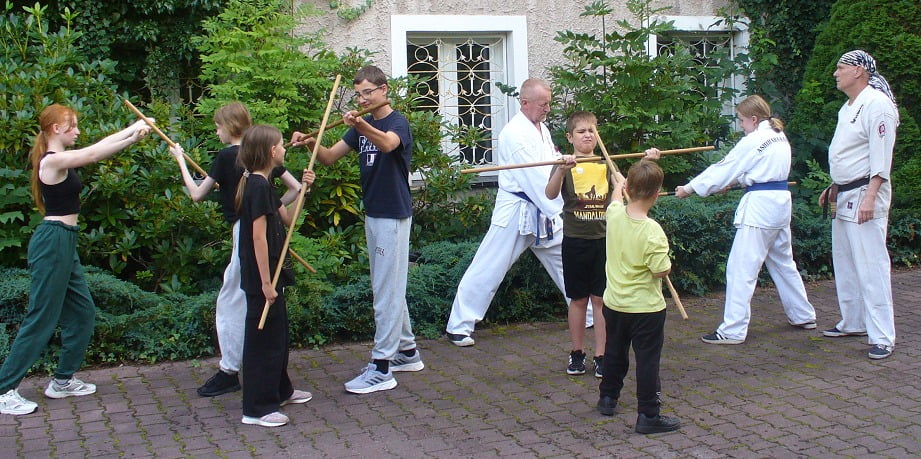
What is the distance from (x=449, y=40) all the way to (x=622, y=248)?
4944mm

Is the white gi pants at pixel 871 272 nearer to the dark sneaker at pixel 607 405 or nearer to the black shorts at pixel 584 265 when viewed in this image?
the black shorts at pixel 584 265

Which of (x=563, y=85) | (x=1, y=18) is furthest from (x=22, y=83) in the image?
(x=563, y=85)

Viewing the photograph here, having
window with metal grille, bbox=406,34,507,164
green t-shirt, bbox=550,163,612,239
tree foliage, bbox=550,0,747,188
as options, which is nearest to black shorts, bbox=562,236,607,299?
green t-shirt, bbox=550,163,612,239

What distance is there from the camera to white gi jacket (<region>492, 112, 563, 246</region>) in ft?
21.1

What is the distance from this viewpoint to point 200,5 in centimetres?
817

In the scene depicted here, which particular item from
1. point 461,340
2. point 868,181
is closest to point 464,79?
point 461,340

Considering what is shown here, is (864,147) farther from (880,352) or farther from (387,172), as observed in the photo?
(387,172)

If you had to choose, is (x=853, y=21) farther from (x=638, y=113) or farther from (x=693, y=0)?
(x=638, y=113)

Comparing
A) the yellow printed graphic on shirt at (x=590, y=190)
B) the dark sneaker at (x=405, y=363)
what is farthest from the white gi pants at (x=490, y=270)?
the yellow printed graphic on shirt at (x=590, y=190)

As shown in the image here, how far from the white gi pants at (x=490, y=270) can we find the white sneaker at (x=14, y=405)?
2.81 m

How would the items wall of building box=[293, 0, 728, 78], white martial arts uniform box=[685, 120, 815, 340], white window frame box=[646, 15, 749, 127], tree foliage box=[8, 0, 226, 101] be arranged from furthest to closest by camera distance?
white window frame box=[646, 15, 749, 127] → wall of building box=[293, 0, 728, 78] → tree foliage box=[8, 0, 226, 101] → white martial arts uniform box=[685, 120, 815, 340]

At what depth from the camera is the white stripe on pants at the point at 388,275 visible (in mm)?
5605

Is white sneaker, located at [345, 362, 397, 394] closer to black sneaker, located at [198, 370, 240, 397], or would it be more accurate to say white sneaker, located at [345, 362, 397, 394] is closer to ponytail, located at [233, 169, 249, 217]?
→ black sneaker, located at [198, 370, 240, 397]

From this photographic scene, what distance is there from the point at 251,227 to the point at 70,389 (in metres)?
1.68
